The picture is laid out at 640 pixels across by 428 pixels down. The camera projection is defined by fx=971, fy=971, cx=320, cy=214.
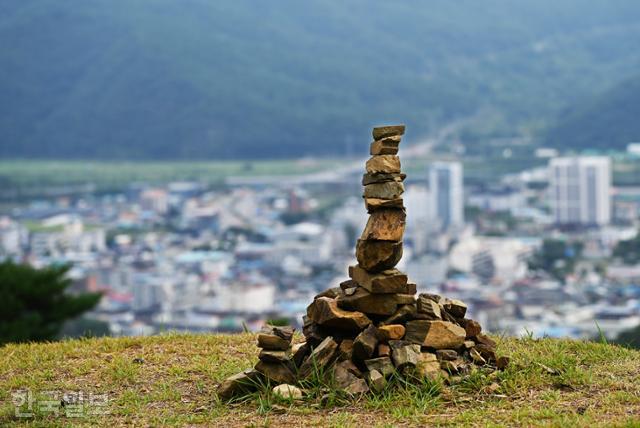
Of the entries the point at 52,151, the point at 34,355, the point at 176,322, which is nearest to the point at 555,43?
the point at 52,151

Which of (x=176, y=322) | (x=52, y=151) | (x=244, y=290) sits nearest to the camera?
(x=176, y=322)

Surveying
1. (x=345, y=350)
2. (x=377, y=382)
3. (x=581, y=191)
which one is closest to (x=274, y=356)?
(x=345, y=350)

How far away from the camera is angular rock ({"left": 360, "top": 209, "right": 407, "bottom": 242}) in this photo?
6.95 meters

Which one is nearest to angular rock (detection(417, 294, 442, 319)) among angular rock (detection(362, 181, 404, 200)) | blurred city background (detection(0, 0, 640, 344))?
angular rock (detection(362, 181, 404, 200))

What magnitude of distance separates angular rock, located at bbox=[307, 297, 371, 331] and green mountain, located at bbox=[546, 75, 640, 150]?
7645 centimetres

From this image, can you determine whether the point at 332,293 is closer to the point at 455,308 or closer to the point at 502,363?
the point at 455,308

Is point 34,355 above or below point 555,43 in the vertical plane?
below

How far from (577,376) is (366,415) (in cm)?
168

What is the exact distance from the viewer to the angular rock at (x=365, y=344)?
671 centimetres

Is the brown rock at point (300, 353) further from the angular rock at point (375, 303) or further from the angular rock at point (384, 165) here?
the angular rock at point (384, 165)

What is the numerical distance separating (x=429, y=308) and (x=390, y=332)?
0.40 metres

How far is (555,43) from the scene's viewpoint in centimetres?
11975

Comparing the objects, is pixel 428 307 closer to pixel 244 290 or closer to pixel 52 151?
pixel 244 290

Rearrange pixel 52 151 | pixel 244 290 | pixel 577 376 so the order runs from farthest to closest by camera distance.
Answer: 1. pixel 52 151
2. pixel 244 290
3. pixel 577 376
